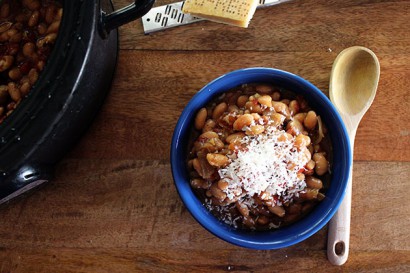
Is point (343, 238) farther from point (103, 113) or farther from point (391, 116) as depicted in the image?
point (103, 113)

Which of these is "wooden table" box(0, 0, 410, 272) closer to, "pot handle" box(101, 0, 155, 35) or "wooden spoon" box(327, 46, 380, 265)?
"wooden spoon" box(327, 46, 380, 265)

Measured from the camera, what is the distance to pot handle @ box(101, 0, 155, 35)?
112 cm

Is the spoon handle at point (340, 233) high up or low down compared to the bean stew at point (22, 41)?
down

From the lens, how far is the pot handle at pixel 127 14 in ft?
3.67

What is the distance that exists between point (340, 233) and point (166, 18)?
63 cm

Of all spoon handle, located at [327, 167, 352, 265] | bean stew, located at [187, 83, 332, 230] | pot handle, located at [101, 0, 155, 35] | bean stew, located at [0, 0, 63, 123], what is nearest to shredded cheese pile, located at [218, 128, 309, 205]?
bean stew, located at [187, 83, 332, 230]

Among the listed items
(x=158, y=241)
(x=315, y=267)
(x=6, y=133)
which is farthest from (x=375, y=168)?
(x=6, y=133)

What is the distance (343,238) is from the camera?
127cm

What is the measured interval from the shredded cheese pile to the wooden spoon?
7.7 inches

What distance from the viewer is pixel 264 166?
3.67 feet

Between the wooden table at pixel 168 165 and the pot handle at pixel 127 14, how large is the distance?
0.82ft

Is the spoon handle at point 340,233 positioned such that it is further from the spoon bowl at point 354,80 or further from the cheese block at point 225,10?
the cheese block at point 225,10

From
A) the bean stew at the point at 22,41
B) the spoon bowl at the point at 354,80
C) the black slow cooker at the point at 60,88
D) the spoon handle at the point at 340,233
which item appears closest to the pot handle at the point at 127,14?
the black slow cooker at the point at 60,88

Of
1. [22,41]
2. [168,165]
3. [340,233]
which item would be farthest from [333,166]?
[22,41]
